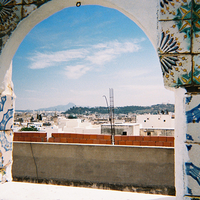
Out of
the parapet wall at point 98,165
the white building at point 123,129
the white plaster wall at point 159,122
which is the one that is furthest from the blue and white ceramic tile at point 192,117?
the white plaster wall at point 159,122

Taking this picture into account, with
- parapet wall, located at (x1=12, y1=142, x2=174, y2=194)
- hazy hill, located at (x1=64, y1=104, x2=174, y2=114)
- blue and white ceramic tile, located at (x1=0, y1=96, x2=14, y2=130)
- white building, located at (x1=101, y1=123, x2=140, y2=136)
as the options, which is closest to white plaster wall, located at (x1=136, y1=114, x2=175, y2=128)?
white building, located at (x1=101, y1=123, x2=140, y2=136)

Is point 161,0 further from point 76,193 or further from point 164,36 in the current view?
point 76,193

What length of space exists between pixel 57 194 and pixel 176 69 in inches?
45.0

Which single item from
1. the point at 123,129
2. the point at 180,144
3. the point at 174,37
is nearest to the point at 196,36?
the point at 174,37

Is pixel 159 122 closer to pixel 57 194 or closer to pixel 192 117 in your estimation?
pixel 57 194

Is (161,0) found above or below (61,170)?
above

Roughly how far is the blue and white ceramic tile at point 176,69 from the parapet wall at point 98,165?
404 cm

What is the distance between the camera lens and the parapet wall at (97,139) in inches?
194

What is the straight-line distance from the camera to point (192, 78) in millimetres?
1093

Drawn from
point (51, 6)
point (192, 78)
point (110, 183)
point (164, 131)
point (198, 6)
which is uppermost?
point (51, 6)

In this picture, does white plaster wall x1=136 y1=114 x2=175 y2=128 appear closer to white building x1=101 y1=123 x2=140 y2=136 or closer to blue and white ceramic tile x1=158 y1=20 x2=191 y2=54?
white building x1=101 y1=123 x2=140 y2=136

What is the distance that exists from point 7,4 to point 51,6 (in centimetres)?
31

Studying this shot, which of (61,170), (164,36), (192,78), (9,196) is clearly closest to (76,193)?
(9,196)

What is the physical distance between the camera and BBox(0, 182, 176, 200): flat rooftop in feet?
4.59
